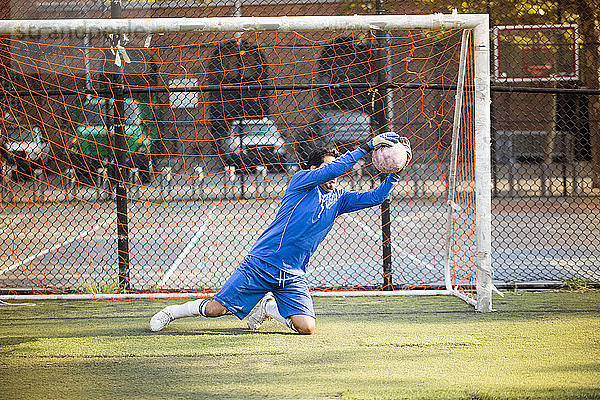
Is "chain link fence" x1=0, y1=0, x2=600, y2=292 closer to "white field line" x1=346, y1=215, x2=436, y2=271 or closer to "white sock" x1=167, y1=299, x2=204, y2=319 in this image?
"white field line" x1=346, y1=215, x2=436, y2=271

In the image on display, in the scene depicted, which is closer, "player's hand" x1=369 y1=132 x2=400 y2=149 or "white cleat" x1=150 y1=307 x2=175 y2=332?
"player's hand" x1=369 y1=132 x2=400 y2=149

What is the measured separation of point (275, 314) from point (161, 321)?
35.4 inches

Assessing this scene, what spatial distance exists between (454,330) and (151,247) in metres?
5.72

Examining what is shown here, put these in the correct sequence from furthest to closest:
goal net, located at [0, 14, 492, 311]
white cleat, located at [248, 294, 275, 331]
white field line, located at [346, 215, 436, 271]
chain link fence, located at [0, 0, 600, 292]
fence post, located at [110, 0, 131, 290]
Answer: white field line, located at [346, 215, 436, 271], chain link fence, located at [0, 0, 600, 292], fence post, located at [110, 0, 131, 290], goal net, located at [0, 14, 492, 311], white cleat, located at [248, 294, 275, 331]

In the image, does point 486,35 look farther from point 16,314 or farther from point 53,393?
point 16,314

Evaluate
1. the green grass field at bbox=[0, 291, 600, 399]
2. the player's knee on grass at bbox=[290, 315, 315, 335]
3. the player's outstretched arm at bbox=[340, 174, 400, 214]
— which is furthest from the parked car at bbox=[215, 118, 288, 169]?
the player's knee on grass at bbox=[290, 315, 315, 335]

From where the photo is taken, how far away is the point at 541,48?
365 inches

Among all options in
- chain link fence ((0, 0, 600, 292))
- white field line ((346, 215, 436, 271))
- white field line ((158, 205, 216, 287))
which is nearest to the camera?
chain link fence ((0, 0, 600, 292))

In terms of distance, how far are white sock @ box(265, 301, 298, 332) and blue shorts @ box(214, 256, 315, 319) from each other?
63 mm

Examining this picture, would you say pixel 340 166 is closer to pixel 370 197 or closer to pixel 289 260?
pixel 370 197

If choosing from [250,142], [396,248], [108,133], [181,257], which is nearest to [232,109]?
[250,142]

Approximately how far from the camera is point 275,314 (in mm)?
5406

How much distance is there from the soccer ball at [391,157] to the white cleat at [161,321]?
202 centimetres

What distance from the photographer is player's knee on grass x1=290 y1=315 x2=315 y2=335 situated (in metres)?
5.21
